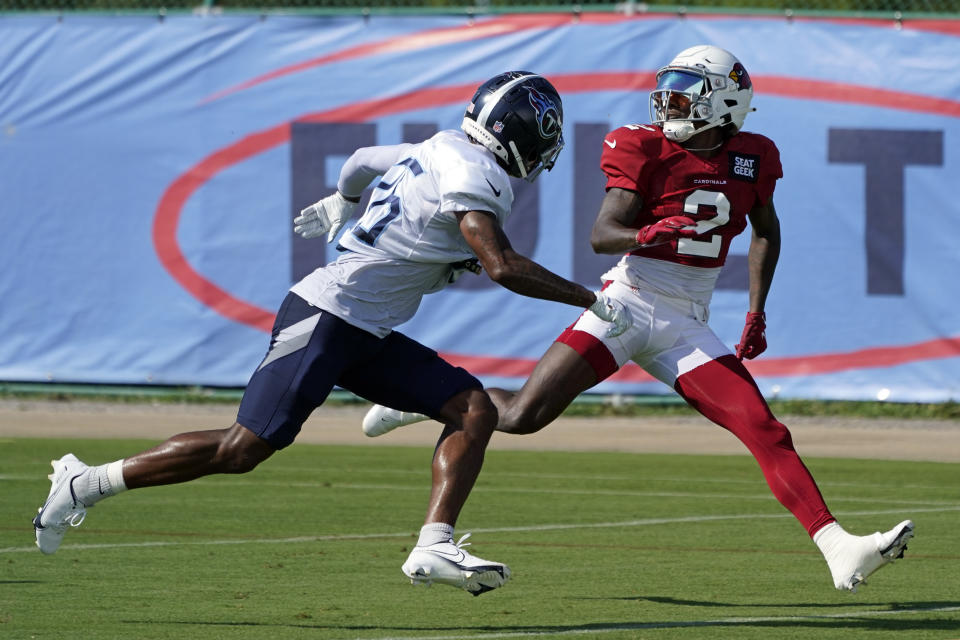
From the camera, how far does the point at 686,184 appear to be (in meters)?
7.16

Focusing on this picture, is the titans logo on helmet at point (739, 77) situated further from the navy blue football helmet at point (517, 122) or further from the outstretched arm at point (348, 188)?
the outstretched arm at point (348, 188)

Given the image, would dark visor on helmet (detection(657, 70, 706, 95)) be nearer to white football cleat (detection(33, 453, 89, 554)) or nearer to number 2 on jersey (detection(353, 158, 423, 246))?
number 2 on jersey (detection(353, 158, 423, 246))

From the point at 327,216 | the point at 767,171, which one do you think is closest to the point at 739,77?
the point at 767,171

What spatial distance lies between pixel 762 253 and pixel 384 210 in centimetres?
210

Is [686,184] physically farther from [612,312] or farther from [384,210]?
[384,210]

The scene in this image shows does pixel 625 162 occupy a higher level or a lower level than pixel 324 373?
higher

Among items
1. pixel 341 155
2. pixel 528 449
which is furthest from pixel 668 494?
pixel 341 155

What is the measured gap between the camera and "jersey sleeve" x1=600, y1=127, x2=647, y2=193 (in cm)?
706

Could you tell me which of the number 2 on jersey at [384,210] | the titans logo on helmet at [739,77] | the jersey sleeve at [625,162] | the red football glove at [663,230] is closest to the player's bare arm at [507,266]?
the number 2 on jersey at [384,210]

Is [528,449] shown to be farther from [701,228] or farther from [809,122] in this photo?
[701,228]

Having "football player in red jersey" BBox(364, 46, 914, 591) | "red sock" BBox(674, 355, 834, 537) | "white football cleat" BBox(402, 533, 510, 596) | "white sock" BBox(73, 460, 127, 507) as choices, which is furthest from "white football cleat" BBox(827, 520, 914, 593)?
"white sock" BBox(73, 460, 127, 507)

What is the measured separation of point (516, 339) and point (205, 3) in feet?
15.6

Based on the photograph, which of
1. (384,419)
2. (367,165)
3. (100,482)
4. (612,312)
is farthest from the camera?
(384,419)

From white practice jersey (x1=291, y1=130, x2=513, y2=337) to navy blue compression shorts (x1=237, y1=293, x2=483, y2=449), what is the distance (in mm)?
74
